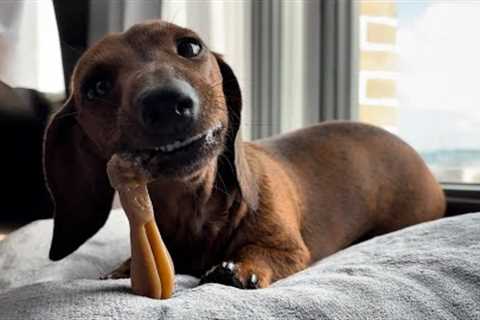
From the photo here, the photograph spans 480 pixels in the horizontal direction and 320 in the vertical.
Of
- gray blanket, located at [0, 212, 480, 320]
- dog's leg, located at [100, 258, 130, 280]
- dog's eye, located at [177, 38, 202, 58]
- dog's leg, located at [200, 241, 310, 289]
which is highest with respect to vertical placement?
dog's eye, located at [177, 38, 202, 58]

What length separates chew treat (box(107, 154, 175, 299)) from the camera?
0.95m

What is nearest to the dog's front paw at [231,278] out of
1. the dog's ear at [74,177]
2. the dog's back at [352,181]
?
the dog's ear at [74,177]

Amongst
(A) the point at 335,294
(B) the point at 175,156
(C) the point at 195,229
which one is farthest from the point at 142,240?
(C) the point at 195,229

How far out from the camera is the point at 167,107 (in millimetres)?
985

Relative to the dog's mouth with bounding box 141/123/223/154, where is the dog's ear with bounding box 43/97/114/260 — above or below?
below

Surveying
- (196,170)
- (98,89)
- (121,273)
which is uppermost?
(98,89)

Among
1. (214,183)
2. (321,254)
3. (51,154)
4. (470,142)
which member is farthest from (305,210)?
(470,142)

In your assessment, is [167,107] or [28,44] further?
[28,44]

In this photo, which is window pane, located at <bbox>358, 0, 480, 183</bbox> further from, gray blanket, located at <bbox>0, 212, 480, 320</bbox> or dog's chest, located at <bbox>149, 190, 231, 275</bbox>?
dog's chest, located at <bbox>149, 190, 231, 275</bbox>

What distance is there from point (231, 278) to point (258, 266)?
118mm

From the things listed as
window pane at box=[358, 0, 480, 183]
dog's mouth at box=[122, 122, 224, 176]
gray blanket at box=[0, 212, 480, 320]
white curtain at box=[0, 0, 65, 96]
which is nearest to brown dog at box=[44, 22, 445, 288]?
dog's mouth at box=[122, 122, 224, 176]

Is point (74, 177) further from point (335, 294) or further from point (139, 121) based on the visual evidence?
point (335, 294)

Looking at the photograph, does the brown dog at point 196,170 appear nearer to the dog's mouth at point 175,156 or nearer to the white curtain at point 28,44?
the dog's mouth at point 175,156

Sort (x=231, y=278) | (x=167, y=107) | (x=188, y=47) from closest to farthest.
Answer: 1. (x=167, y=107)
2. (x=231, y=278)
3. (x=188, y=47)
